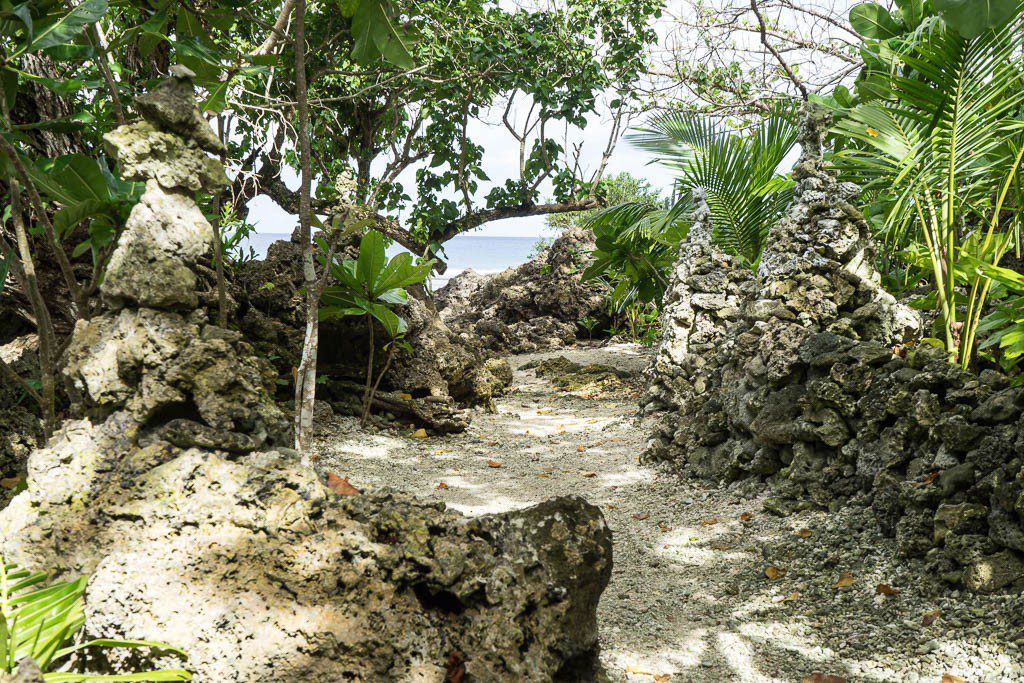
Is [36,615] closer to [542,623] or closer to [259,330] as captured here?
[542,623]

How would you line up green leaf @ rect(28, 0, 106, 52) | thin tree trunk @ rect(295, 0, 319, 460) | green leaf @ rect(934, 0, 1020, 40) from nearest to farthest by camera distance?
1. green leaf @ rect(934, 0, 1020, 40)
2. green leaf @ rect(28, 0, 106, 52)
3. thin tree trunk @ rect(295, 0, 319, 460)

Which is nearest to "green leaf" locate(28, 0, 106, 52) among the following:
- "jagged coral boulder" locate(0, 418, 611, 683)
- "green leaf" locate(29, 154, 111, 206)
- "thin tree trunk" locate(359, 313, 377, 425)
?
"green leaf" locate(29, 154, 111, 206)

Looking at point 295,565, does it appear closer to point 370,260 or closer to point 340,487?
point 340,487

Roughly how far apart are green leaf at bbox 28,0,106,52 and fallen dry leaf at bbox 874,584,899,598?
3555 millimetres

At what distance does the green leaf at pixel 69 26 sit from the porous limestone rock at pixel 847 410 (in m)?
3.56

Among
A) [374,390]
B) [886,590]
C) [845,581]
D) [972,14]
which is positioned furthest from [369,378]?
[972,14]

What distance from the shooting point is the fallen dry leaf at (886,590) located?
2758 millimetres

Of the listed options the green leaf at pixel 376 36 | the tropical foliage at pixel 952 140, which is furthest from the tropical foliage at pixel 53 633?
the tropical foliage at pixel 952 140

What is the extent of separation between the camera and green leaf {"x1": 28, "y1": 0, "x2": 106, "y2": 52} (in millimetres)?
2348

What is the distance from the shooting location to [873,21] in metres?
5.21

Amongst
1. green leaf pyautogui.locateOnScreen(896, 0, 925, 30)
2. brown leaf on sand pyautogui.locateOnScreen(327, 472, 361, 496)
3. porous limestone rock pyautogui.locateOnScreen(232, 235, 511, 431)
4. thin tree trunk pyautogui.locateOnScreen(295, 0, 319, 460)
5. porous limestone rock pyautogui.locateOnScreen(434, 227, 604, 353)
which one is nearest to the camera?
brown leaf on sand pyautogui.locateOnScreen(327, 472, 361, 496)

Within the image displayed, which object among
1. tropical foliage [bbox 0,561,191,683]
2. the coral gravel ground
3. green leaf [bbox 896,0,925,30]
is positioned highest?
green leaf [bbox 896,0,925,30]

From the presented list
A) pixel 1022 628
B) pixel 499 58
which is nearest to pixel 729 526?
pixel 1022 628

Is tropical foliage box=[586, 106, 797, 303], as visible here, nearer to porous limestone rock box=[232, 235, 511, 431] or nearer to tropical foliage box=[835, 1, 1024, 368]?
tropical foliage box=[835, 1, 1024, 368]
